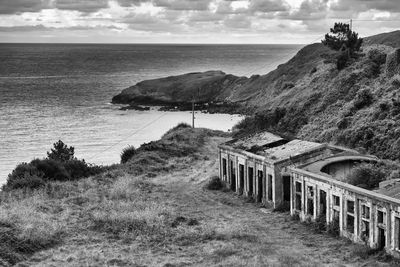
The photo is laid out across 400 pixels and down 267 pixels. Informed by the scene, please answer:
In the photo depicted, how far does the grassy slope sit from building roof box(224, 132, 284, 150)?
3357mm

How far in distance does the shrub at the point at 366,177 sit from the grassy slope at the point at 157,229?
2.96m

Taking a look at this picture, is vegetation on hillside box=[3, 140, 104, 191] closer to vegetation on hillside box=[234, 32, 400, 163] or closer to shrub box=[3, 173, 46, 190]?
shrub box=[3, 173, 46, 190]

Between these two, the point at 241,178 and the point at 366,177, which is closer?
the point at 366,177

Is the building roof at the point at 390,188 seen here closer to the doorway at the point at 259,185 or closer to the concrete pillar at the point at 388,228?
the concrete pillar at the point at 388,228

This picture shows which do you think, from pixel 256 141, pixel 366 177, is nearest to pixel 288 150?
pixel 256 141

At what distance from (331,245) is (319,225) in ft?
7.25

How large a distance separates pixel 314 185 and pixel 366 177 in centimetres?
249

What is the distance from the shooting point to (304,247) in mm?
25156

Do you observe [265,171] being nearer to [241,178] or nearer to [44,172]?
[241,178]

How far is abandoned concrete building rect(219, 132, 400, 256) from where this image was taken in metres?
22.9

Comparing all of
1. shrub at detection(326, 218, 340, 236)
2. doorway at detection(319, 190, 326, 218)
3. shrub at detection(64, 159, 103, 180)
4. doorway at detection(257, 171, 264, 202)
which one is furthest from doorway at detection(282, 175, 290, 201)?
shrub at detection(64, 159, 103, 180)

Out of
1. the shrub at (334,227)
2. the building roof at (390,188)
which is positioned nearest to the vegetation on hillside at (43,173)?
the shrub at (334,227)

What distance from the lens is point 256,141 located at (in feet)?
121

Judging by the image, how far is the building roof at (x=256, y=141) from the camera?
1415 inches
